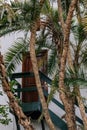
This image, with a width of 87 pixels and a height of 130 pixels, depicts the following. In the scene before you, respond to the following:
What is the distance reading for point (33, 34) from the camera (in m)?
9.36

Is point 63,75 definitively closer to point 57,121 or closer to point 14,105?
point 14,105

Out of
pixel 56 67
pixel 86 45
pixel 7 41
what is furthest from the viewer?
pixel 7 41

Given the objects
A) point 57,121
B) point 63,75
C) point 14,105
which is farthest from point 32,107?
point 14,105

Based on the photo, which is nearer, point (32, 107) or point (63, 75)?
point (63, 75)

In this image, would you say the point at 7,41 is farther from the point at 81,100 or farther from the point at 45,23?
the point at 81,100

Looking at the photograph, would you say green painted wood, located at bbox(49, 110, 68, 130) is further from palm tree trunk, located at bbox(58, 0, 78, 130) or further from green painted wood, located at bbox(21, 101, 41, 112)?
palm tree trunk, located at bbox(58, 0, 78, 130)

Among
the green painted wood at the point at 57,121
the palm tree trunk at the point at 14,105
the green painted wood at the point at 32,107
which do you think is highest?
the palm tree trunk at the point at 14,105

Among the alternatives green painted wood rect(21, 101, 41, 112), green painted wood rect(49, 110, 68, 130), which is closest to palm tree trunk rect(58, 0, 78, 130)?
green painted wood rect(21, 101, 41, 112)

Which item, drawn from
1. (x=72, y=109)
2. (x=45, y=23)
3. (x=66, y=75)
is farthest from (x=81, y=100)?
(x=45, y=23)

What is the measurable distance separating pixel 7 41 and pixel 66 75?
5.51 metres

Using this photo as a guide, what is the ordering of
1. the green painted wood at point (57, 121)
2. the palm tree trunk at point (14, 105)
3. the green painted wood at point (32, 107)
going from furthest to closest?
1. the green painted wood at point (57, 121)
2. the green painted wood at point (32, 107)
3. the palm tree trunk at point (14, 105)

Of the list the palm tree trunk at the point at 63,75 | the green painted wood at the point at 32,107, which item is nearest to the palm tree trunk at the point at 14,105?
the palm tree trunk at the point at 63,75

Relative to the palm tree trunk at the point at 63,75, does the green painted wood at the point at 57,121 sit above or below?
below

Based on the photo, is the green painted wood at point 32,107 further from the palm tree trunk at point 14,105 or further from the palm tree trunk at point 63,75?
the palm tree trunk at point 14,105
